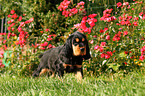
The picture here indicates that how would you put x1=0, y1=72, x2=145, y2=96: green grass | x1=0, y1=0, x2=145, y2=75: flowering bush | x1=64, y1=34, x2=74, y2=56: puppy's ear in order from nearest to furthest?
x1=0, y1=72, x2=145, y2=96: green grass < x1=64, y1=34, x2=74, y2=56: puppy's ear < x1=0, y1=0, x2=145, y2=75: flowering bush

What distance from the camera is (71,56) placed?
150 inches

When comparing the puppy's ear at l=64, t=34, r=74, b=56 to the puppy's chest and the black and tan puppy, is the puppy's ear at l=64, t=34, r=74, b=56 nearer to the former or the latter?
the black and tan puppy

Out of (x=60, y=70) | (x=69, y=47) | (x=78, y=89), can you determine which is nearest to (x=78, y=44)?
(x=69, y=47)

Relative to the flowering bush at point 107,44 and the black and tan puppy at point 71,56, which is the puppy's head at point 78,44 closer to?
the black and tan puppy at point 71,56

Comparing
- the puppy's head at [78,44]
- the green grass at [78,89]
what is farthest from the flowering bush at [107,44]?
the green grass at [78,89]

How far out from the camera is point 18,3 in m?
7.95

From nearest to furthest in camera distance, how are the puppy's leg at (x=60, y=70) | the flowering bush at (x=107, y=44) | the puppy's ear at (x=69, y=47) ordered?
1. the puppy's ear at (x=69, y=47)
2. the puppy's leg at (x=60, y=70)
3. the flowering bush at (x=107, y=44)

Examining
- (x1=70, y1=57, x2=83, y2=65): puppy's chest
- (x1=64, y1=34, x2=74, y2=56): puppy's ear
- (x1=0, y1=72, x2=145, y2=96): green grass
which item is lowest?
(x1=0, y1=72, x2=145, y2=96): green grass

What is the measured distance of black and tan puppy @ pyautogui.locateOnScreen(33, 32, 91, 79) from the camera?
11.7ft

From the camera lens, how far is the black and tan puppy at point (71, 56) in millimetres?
3573

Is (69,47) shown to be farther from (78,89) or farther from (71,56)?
(78,89)

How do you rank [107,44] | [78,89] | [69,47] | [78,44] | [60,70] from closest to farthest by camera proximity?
[78,89] < [78,44] < [69,47] < [60,70] < [107,44]

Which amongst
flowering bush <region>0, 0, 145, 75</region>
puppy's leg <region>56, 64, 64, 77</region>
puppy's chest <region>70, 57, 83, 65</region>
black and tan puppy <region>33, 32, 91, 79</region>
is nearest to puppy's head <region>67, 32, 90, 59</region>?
black and tan puppy <region>33, 32, 91, 79</region>

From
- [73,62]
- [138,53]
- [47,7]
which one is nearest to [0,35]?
[47,7]
